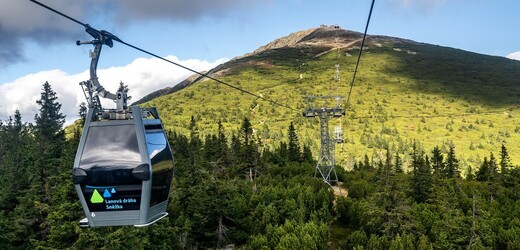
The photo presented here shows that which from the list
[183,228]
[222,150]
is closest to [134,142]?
[183,228]

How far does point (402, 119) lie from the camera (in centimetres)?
18412

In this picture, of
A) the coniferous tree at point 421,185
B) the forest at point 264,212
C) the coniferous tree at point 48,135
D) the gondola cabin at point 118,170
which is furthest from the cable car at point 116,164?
the coniferous tree at point 421,185

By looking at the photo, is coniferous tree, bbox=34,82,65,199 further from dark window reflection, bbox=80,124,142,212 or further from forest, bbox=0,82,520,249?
dark window reflection, bbox=80,124,142,212

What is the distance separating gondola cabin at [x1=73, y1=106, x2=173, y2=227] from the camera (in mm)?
11484

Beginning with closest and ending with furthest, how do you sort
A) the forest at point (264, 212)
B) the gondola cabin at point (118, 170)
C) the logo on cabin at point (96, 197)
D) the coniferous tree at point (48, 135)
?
the gondola cabin at point (118, 170) → the logo on cabin at point (96, 197) → the forest at point (264, 212) → the coniferous tree at point (48, 135)

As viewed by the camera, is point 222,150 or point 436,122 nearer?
point 222,150

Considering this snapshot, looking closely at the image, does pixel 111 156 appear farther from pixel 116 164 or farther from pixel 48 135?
pixel 48 135

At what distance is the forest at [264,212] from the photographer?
35000mm

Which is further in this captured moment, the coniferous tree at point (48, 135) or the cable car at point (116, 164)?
the coniferous tree at point (48, 135)

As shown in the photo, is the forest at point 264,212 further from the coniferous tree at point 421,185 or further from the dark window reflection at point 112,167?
the dark window reflection at point 112,167

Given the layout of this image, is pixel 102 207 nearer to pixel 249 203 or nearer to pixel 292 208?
pixel 292 208

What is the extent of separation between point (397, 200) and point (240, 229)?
2024 centimetres

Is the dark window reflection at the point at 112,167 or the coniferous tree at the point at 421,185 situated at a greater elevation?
the dark window reflection at the point at 112,167

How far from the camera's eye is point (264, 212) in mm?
47125
